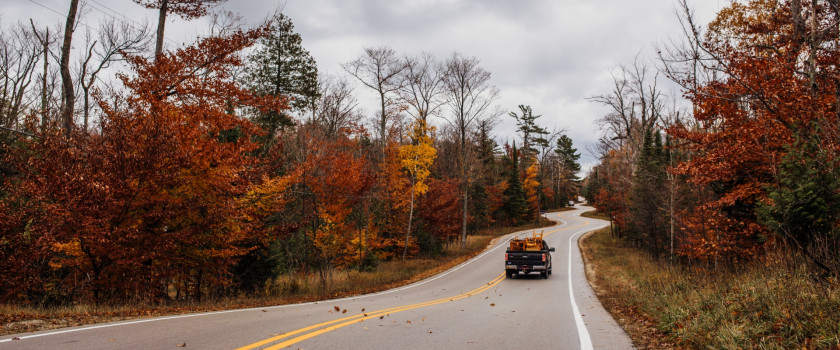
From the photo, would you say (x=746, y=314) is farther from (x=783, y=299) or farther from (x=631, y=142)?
(x=631, y=142)

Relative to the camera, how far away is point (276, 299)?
40.5 feet

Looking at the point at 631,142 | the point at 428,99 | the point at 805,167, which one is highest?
the point at 428,99

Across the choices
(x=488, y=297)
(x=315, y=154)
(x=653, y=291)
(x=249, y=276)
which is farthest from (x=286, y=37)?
(x=653, y=291)

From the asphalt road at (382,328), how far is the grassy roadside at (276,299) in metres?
0.95

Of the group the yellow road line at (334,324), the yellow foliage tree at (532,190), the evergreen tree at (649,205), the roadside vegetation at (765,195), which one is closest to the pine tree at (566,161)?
the yellow foliage tree at (532,190)

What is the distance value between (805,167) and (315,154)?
52.8 feet

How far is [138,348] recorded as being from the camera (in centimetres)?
518

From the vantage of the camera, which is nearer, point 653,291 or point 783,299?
point 783,299

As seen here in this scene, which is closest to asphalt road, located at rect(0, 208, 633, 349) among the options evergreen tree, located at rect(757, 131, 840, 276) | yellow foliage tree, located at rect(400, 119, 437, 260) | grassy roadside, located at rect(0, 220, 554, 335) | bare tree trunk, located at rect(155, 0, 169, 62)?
grassy roadside, located at rect(0, 220, 554, 335)

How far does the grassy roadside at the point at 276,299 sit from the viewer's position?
6.97m

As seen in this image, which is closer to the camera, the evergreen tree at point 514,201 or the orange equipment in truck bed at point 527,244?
the orange equipment in truck bed at point 527,244

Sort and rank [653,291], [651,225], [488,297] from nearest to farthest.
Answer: [653,291]
[488,297]
[651,225]

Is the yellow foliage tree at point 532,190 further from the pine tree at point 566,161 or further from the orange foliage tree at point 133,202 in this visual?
the orange foliage tree at point 133,202

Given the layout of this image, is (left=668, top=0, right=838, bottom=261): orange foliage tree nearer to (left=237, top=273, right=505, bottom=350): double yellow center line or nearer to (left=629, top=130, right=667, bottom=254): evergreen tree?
(left=237, top=273, right=505, bottom=350): double yellow center line
